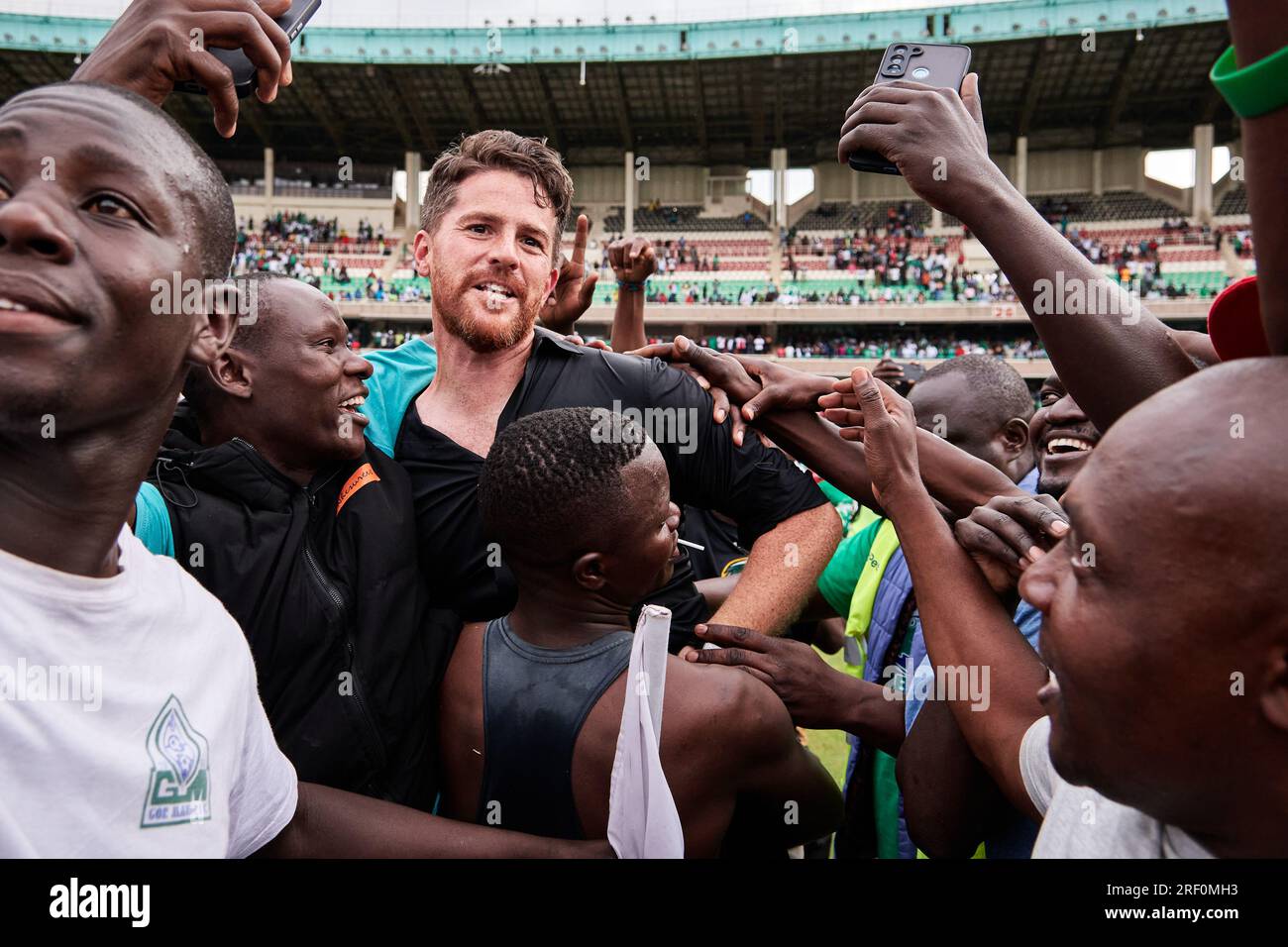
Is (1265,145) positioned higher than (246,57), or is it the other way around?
(246,57)

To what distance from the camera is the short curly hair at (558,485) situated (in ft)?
6.25

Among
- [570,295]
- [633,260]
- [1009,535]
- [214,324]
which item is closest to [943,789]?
[1009,535]

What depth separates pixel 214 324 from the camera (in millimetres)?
1461

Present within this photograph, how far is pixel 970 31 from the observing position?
93.2 ft

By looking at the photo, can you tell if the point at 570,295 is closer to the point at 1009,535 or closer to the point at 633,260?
the point at 633,260

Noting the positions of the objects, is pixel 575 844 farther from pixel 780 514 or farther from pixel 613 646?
pixel 780 514

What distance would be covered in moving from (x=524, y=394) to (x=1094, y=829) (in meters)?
1.81

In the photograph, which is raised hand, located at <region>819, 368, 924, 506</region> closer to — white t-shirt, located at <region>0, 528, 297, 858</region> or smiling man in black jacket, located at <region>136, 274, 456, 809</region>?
smiling man in black jacket, located at <region>136, 274, 456, 809</region>

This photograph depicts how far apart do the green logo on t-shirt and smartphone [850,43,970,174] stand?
6.30 feet

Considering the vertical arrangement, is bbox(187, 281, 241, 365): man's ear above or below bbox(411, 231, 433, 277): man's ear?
below

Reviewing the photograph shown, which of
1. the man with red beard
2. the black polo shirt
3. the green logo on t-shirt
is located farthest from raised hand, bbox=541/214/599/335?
the green logo on t-shirt

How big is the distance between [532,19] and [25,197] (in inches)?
1472

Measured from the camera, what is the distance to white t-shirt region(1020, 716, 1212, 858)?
123 cm

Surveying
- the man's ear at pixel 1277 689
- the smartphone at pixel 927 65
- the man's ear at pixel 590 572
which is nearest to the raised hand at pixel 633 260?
the smartphone at pixel 927 65
